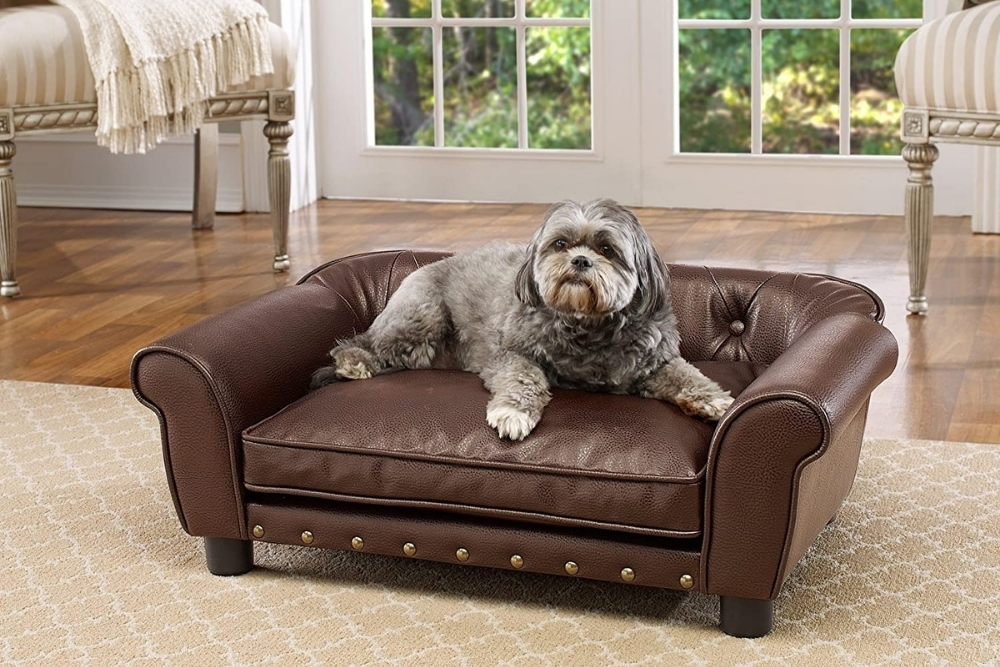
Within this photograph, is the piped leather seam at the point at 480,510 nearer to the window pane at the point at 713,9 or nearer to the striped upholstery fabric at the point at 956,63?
the striped upholstery fabric at the point at 956,63

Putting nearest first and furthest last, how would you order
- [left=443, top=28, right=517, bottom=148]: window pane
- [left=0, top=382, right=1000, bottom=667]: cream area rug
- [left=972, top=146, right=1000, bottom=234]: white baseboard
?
1. [left=0, top=382, right=1000, bottom=667]: cream area rug
2. [left=972, top=146, right=1000, bottom=234]: white baseboard
3. [left=443, top=28, right=517, bottom=148]: window pane

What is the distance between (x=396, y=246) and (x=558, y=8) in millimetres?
Result: 1247

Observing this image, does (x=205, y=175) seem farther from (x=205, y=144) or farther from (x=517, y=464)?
(x=517, y=464)

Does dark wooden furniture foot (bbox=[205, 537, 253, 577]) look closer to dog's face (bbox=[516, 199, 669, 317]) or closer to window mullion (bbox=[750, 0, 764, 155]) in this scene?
dog's face (bbox=[516, 199, 669, 317])

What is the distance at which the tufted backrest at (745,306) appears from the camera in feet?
8.50

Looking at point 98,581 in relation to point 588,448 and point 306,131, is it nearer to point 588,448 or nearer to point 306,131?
point 588,448

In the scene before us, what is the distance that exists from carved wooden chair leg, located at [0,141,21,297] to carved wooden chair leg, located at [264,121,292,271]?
792mm

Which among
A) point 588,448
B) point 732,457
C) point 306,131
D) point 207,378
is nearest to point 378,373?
point 207,378

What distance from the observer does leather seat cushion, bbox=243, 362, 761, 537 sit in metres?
2.07

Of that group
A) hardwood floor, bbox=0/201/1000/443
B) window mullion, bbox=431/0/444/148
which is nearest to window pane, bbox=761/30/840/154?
hardwood floor, bbox=0/201/1000/443

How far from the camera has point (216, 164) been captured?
522 cm

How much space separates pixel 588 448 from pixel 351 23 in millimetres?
3836

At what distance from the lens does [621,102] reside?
539 centimetres

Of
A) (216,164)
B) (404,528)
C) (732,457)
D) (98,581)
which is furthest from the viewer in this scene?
(216,164)
